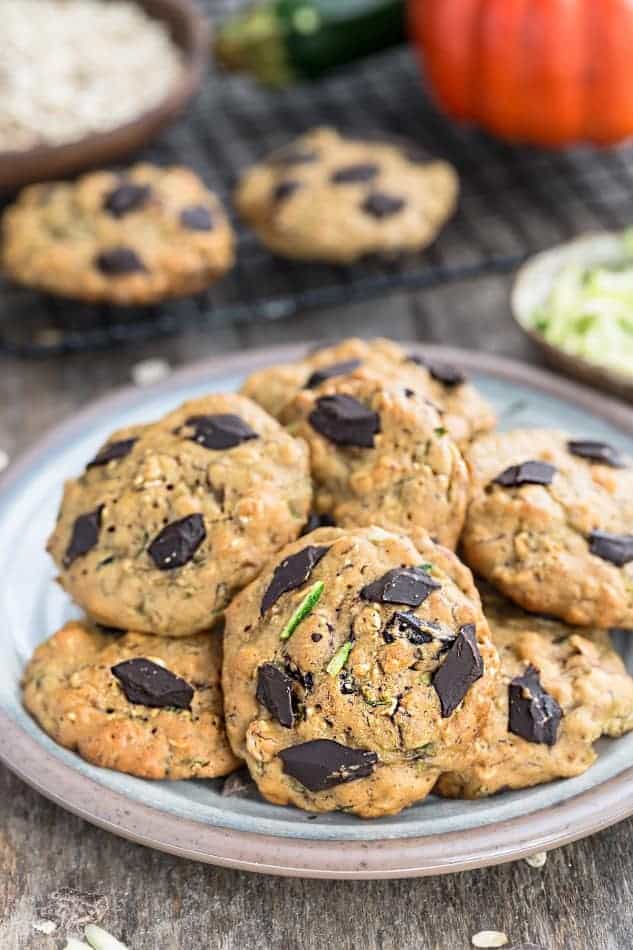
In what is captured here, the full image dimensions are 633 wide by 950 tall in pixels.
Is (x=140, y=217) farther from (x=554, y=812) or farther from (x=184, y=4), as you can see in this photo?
(x=554, y=812)

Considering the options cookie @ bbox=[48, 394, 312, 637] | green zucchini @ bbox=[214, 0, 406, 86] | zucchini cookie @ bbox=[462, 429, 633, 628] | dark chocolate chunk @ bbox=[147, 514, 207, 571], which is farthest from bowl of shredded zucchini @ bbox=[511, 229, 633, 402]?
green zucchini @ bbox=[214, 0, 406, 86]

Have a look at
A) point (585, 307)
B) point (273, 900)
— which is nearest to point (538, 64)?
point (585, 307)

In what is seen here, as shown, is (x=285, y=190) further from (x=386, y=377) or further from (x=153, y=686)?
(x=153, y=686)

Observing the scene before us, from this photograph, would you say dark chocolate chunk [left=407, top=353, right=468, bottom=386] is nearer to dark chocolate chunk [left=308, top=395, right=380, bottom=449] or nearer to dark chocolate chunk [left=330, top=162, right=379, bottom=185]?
dark chocolate chunk [left=308, top=395, right=380, bottom=449]

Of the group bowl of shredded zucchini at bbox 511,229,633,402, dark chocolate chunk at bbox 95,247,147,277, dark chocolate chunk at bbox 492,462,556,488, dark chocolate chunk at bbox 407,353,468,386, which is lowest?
bowl of shredded zucchini at bbox 511,229,633,402

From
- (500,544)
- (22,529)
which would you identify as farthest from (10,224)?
(500,544)

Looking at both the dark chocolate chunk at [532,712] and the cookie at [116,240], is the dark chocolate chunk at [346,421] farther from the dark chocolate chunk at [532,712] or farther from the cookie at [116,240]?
the cookie at [116,240]
